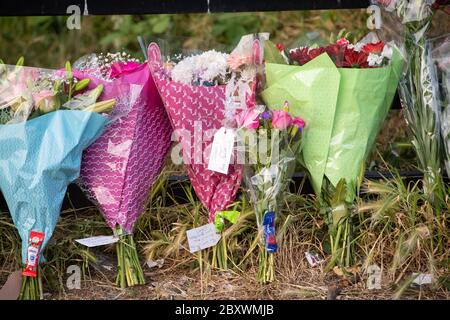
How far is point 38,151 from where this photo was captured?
2.58 metres

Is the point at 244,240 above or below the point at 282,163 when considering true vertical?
below

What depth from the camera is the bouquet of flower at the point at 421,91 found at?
9.30 ft

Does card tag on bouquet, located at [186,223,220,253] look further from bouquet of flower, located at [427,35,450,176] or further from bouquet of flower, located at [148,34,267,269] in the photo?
bouquet of flower, located at [427,35,450,176]

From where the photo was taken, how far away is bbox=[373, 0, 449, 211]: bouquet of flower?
283 centimetres

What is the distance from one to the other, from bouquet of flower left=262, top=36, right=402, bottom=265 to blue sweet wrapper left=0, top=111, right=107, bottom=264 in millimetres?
709

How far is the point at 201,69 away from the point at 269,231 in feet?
2.07

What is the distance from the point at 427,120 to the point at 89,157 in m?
1.27

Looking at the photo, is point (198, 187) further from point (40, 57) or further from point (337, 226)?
point (40, 57)

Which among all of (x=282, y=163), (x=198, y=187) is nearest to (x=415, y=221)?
(x=282, y=163)

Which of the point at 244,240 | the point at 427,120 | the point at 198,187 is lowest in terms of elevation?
the point at 244,240

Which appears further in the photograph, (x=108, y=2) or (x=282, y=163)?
(x=108, y=2)

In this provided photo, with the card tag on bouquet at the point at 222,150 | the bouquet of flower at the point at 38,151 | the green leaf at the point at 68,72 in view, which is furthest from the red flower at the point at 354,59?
the green leaf at the point at 68,72

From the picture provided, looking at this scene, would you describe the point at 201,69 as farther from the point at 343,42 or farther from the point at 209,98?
the point at 343,42

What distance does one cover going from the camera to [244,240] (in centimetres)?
286
